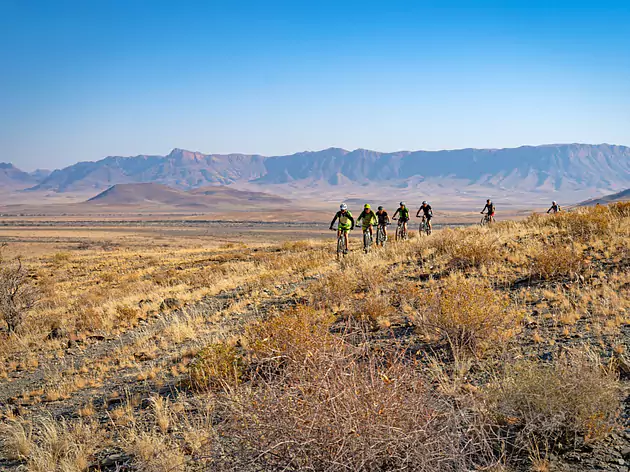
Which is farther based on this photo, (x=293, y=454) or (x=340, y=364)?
(x=340, y=364)

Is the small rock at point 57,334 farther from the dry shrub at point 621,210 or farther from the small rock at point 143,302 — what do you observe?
the dry shrub at point 621,210

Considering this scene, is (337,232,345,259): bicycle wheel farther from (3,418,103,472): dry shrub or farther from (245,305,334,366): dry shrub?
(3,418,103,472): dry shrub

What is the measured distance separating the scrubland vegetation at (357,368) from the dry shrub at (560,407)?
17 millimetres

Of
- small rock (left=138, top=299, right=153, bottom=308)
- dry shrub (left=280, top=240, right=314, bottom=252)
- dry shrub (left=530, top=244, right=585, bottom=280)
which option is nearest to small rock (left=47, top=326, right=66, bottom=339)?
small rock (left=138, top=299, right=153, bottom=308)

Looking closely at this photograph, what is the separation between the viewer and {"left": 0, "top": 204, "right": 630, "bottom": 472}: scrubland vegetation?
10.7 ft

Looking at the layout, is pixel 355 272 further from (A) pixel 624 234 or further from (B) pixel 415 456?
(B) pixel 415 456

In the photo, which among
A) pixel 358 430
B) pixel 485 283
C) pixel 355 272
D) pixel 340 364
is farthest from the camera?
pixel 355 272

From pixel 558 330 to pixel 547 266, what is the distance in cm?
306

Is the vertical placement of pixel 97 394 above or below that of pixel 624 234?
below

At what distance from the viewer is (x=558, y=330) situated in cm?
652

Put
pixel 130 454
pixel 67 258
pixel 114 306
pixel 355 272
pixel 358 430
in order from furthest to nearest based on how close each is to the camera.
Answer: pixel 67 258, pixel 114 306, pixel 355 272, pixel 130 454, pixel 358 430

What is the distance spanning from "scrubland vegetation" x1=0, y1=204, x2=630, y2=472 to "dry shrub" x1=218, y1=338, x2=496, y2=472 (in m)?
0.01

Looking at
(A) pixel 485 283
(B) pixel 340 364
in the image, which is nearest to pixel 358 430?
(B) pixel 340 364

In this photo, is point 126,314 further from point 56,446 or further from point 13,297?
point 56,446
